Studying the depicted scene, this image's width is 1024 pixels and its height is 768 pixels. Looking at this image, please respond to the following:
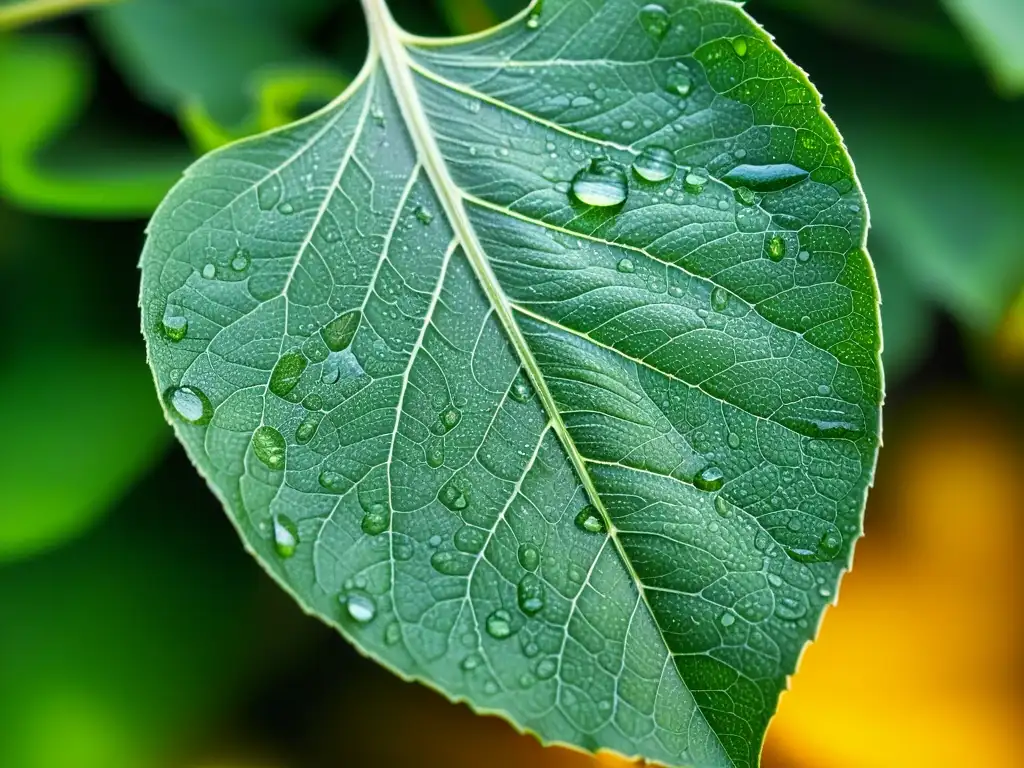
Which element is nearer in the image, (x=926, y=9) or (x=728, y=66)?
(x=728, y=66)

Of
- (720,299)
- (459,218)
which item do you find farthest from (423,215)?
(720,299)

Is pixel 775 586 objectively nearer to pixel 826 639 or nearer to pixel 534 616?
pixel 534 616

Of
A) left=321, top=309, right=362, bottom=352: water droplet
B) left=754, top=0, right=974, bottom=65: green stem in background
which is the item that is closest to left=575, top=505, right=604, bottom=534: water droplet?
left=321, top=309, right=362, bottom=352: water droplet

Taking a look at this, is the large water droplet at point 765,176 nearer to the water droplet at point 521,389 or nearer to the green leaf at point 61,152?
the water droplet at point 521,389

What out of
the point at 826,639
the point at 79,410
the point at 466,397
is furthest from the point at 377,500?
the point at 826,639

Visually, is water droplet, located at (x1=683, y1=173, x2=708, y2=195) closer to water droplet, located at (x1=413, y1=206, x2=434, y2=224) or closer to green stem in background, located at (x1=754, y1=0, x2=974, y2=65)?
water droplet, located at (x1=413, y1=206, x2=434, y2=224)

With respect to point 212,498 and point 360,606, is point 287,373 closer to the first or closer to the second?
point 360,606
